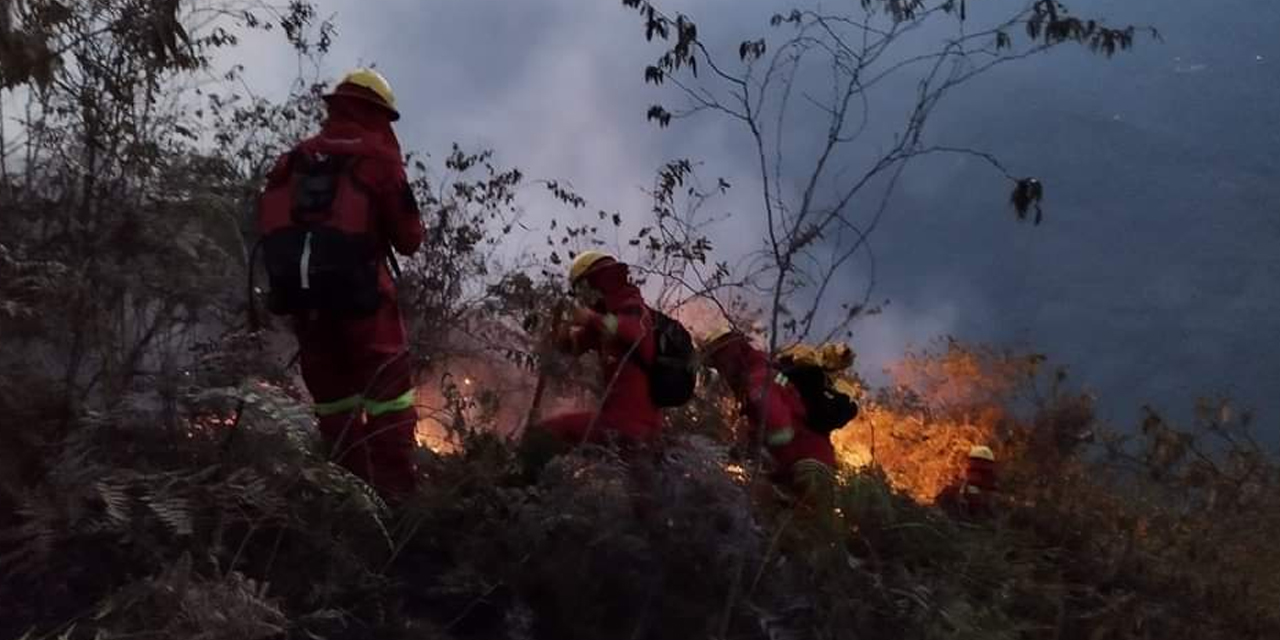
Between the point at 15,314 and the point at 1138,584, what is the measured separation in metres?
4.32

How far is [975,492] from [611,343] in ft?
8.47

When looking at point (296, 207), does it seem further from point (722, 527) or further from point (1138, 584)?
A: point (1138, 584)

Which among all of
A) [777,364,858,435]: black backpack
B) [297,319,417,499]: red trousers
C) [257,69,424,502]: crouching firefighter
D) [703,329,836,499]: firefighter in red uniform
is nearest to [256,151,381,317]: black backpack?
[257,69,424,502]: crouching firefighter

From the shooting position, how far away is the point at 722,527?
4676 millimetres

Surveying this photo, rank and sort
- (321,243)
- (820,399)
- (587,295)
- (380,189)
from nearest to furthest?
(321,243) < (380,189) < (587,295) < (820,399)

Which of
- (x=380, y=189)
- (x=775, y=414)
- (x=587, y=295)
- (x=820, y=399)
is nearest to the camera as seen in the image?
(x=380, y=189)

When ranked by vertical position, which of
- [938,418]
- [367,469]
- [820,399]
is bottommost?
[367,469]

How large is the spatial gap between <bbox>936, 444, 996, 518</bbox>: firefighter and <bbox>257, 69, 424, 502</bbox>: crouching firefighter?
285cm

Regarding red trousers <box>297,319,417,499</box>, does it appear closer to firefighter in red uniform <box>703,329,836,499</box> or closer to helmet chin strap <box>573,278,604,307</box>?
helmet chin strap <box>573,278,604,307</box>

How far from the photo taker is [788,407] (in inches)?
314

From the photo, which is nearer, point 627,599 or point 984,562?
point 627,599

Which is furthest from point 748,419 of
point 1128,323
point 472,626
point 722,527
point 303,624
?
point 1128,323

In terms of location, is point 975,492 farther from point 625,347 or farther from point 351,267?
point 351,267

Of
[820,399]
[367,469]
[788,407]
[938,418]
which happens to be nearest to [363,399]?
[367,469]
